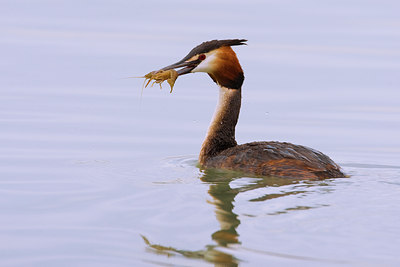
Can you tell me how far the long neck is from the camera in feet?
36.7

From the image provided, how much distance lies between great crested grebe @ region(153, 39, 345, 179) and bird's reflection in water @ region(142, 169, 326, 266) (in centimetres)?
15

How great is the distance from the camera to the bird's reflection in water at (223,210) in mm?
7340

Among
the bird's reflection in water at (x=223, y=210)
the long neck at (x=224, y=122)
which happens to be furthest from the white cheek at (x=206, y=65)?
the bird's reflection in water at (x=223, y=210)

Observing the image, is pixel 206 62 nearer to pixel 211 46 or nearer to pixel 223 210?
pixel 211 46

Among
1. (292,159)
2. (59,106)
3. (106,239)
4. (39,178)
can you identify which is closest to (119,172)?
(39,178)

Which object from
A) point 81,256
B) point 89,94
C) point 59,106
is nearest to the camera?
point 81,256

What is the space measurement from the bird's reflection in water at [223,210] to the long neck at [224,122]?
0.59 meters

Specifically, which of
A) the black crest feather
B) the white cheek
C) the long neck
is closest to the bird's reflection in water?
the long neck

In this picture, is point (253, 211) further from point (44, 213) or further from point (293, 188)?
point (44, 213)

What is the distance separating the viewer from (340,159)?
1172 centimetres

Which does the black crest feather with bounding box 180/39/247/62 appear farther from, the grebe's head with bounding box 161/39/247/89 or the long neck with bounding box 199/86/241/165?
the long neck with bounding box 199/86/241/165

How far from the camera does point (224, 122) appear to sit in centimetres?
1129

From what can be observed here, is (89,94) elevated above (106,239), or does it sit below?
above

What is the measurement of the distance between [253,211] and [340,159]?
11.0ft
